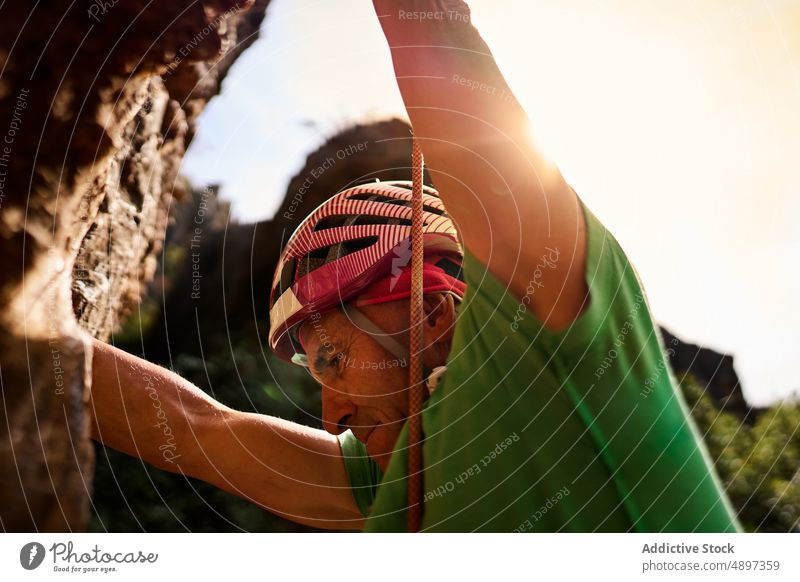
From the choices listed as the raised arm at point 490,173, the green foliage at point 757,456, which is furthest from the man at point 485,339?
the green foliage at point 757,456

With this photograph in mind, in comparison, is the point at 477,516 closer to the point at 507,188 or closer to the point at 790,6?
the point at 507,188

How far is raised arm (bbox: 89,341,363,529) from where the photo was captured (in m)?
0.84

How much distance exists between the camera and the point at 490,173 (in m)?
0.73

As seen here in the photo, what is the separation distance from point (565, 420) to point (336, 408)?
24cm

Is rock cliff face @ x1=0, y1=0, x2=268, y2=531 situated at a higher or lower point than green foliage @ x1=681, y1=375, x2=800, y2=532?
higher

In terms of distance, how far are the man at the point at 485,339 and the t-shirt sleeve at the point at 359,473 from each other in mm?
92

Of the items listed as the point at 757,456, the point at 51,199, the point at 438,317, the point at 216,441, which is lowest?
the point at 757,456

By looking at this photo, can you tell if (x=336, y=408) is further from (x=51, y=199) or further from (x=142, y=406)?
(x=51, y=199)

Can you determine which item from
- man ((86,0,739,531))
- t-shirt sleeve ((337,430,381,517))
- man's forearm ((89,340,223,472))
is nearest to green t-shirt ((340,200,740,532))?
A: man ((86,0,739,531))

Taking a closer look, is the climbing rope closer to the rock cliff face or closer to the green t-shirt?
the green t-shirt

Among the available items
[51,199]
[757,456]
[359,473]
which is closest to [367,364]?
[359,473]

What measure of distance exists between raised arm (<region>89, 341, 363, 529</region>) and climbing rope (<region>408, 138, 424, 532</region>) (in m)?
0.17

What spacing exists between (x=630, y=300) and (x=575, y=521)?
22 centimetres

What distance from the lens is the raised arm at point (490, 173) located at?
2.37ft
